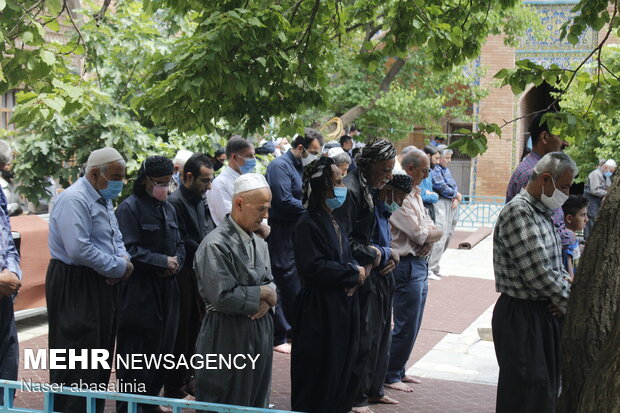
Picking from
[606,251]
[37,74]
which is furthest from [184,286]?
[606,251]

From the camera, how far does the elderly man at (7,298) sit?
5.64 m

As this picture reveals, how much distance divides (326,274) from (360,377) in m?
1.01

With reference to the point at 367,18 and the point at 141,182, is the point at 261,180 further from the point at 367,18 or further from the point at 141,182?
the point at 367,18

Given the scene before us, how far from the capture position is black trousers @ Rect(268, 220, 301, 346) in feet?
29.9

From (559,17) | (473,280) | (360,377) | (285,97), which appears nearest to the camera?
(360,377)

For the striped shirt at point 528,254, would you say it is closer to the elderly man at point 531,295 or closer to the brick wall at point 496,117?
the elderly man at point 531,295

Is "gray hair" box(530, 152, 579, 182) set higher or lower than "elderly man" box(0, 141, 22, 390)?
higher

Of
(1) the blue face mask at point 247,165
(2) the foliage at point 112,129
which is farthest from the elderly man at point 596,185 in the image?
(1) the blue face mask at point 247,165

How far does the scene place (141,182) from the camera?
259 inches

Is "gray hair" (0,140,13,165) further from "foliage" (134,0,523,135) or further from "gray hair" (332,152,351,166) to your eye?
"gray hair" (332,152,351,166)

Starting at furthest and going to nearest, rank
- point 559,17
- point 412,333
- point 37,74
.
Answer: point 559,17 → point 412,333 → point 37,74

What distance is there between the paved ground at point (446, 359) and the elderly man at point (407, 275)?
35 centimetres

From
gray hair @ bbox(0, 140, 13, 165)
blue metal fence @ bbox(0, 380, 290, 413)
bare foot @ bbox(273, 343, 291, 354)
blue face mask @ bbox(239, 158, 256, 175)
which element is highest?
blue face mask @ bbox(239, 158, 256, 175)

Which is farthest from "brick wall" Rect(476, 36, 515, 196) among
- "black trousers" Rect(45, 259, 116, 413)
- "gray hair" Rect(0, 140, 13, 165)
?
"black trousers" Rect(45, 259, 116, 413)
